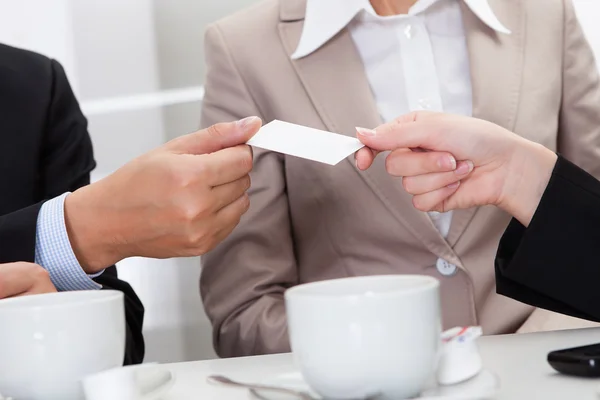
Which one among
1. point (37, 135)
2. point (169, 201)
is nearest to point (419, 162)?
point (169, 201)

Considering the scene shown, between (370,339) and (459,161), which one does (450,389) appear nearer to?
→ (370,339)

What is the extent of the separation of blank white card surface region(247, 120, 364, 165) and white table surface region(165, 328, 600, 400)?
0.65ft

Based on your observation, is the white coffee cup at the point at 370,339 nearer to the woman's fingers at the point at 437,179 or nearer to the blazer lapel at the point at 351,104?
the woman's fingers at the point at 437,179

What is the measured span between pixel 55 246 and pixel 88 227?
42 mm

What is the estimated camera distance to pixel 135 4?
1718 millimetres

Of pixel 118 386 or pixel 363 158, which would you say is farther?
pixel 363 158

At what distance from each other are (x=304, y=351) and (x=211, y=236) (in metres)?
0.41

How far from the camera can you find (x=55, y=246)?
938 millimetres

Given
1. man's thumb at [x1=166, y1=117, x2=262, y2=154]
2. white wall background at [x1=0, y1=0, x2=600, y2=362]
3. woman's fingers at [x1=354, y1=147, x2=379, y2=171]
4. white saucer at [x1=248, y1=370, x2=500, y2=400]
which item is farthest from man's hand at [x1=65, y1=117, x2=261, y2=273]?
white wall background at [x1=0, y1=0, x2=600, y2=362]

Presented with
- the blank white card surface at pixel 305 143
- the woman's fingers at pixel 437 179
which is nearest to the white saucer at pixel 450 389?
the blank white card surface at pixel 305 143

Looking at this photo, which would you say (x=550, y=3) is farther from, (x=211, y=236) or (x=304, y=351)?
(x=304, y=351)

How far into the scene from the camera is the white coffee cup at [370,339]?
1.70 feet

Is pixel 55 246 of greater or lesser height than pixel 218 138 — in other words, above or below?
below

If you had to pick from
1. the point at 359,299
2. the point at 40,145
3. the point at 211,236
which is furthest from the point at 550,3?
the point at 359,299
